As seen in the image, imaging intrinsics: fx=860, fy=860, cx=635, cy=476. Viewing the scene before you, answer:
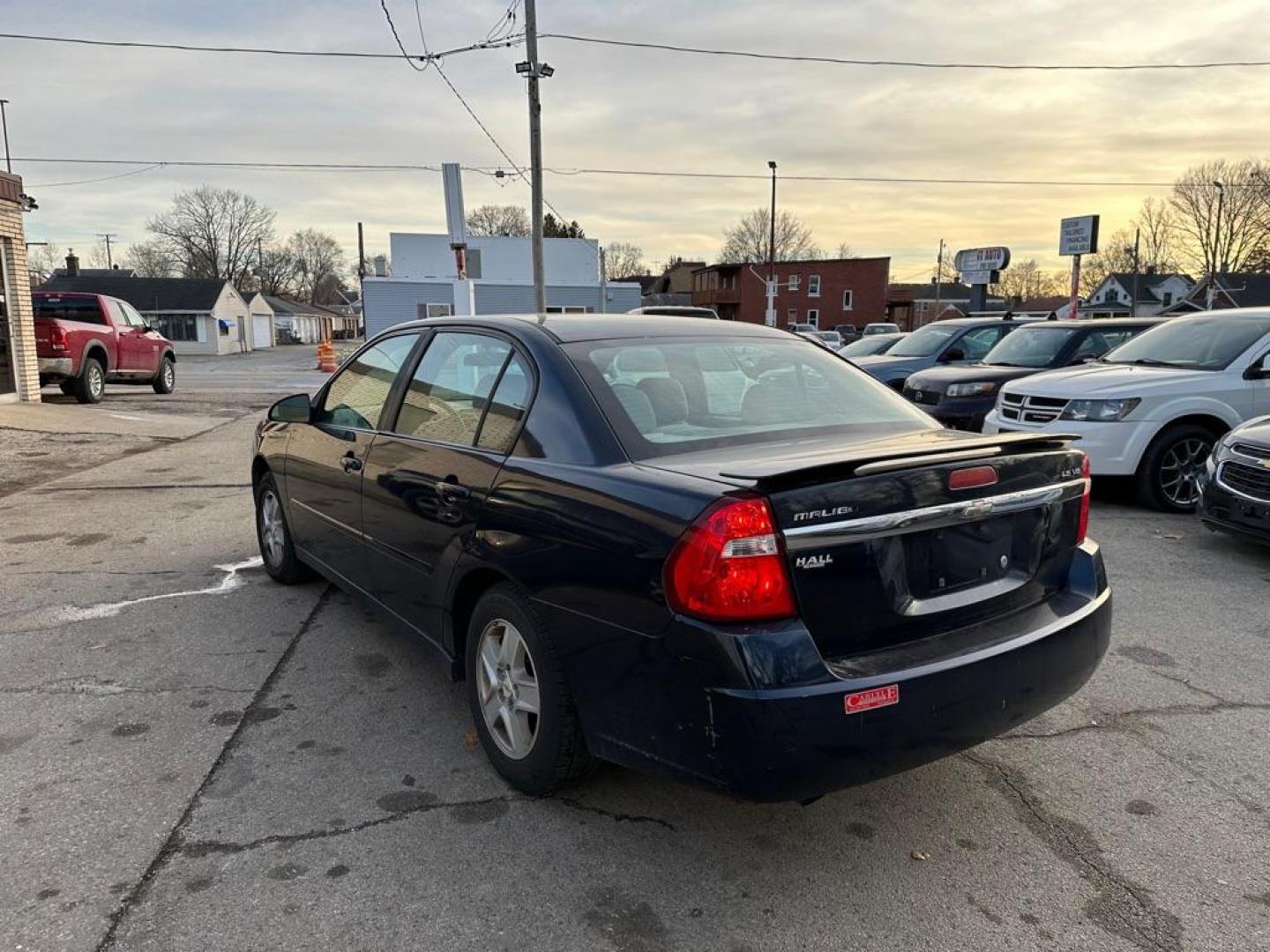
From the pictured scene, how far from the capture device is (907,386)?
10.5m

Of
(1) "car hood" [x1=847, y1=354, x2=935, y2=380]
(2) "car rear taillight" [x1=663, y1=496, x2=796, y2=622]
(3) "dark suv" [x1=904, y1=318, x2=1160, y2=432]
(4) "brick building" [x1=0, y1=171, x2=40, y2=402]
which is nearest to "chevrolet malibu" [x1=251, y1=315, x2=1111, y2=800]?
(2) "car rear taillight" [x1=663, y1=496, x2=796, y2=622]

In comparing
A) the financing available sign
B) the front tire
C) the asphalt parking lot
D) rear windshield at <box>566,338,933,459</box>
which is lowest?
the asphalt parking lot

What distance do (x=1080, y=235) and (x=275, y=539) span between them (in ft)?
64.0

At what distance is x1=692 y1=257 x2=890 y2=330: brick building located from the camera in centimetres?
6450

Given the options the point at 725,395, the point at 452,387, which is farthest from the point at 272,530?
the point at 725,395

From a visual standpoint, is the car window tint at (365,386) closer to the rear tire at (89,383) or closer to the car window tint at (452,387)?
the car window tint at (452,387)

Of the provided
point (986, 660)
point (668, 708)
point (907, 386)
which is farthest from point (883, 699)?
point (907, 386)

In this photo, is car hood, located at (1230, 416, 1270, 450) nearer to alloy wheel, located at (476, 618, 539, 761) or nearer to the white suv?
the white suv

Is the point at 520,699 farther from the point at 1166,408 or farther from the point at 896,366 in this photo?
the point at 896,366

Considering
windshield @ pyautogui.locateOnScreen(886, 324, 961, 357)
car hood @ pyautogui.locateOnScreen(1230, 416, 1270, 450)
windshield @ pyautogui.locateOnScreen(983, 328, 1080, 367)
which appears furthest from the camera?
windshield @ pyautogui.locateOnScreen(886, 324, 961, 357)

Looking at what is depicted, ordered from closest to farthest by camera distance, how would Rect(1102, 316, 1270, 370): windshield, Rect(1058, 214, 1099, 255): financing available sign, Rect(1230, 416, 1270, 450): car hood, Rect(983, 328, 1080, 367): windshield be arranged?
Rect(1230, 416, 1270, 450): car hood < Rect(1102, 316, 1270, 370): windshield < Rect(983, 328, 1080, 367): windshield < Rect(1058, 214, 1099, 255): financing available sign

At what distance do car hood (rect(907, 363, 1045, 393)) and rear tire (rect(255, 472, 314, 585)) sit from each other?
7306 mm

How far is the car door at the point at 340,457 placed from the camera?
400 cm

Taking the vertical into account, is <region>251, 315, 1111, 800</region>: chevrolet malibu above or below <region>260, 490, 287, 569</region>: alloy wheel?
above
